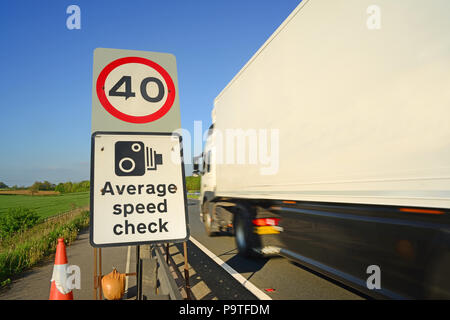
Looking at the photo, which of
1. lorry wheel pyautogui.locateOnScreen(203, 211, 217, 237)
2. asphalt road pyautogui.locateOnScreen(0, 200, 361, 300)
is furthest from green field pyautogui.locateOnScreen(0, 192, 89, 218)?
asphalt road pyautogui.locateOnScreen(0, 200, 361, 300)

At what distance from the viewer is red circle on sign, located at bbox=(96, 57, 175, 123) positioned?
297cm

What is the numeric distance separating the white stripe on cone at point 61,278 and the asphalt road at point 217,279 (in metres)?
1.39

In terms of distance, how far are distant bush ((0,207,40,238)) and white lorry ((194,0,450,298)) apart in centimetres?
1101

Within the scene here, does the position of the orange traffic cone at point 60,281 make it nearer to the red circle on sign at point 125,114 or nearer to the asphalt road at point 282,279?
the red circle on sign at point 125,114

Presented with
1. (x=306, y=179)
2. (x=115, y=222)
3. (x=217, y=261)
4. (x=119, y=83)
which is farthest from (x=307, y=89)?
(x=217, y=261)

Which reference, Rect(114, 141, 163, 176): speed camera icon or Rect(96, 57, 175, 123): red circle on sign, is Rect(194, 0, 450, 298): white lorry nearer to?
Rect(96, 57, 175, 123): red circle on sign

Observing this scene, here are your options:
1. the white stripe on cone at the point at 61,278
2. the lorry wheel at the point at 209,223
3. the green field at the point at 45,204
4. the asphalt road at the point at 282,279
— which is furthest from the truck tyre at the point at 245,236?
the green field at the point at 45,204

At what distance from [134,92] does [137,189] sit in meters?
0.91

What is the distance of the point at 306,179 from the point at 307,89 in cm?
140

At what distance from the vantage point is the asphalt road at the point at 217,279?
4.92m

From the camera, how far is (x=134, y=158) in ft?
9.45

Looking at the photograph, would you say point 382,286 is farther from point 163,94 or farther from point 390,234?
point 163,94

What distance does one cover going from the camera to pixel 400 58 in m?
3.27

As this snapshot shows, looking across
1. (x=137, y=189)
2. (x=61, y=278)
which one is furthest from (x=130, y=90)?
(x=61, y=278)
